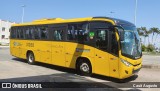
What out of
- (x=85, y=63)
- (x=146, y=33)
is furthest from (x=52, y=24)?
(x=146, y=33)

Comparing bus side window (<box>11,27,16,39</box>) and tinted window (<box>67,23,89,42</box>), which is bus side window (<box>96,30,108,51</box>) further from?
bus side window (<box>11,27,16,39</box>)

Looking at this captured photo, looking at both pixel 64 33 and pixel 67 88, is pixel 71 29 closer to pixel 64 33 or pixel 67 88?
pixel 64 33

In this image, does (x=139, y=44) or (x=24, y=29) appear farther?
(x=24, y=29)

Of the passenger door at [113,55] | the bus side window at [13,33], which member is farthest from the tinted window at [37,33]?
the passenger door at [113,55]

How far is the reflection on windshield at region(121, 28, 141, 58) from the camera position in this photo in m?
12.0

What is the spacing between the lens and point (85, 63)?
13.8m

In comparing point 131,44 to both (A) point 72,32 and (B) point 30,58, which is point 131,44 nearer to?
(A) point 72,32

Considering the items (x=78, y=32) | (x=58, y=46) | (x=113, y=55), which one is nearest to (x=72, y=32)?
(x=78, y=32)

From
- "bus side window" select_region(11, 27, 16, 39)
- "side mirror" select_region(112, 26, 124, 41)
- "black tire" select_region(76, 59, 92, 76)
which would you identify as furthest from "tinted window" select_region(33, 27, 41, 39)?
"side mirror" select_region(112, 26, 124, 41)

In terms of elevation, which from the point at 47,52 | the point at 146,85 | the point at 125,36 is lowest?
the point at 146,85

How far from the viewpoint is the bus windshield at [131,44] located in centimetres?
1204

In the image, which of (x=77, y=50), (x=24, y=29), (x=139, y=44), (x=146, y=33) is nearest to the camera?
(x=139, y=44)

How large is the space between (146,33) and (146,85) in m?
76.5

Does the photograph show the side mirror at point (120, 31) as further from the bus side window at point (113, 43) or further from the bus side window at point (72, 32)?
the bus side window at point (72, 32)
